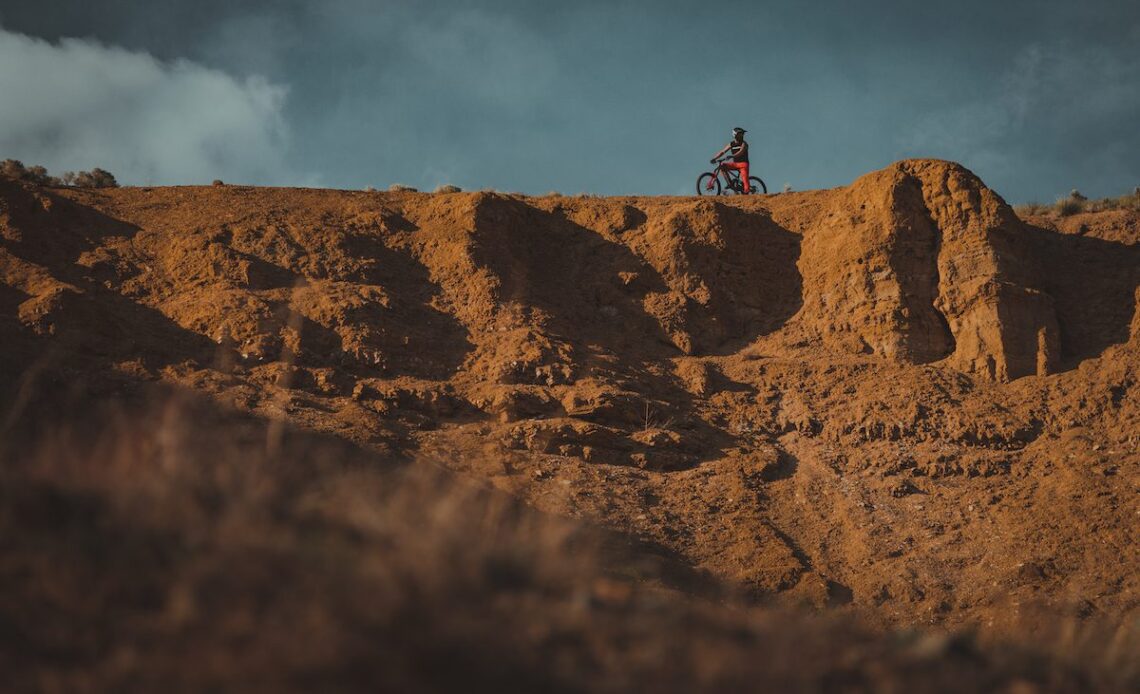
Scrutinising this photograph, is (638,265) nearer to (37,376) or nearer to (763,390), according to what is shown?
(763,390)

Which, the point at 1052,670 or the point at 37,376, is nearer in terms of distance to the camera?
the point at 1052,670

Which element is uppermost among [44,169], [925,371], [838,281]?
[44,169]

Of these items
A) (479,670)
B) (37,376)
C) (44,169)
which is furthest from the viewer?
(44,169)

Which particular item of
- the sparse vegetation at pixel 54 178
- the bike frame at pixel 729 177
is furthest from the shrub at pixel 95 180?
the bike frame at pixel 729 177

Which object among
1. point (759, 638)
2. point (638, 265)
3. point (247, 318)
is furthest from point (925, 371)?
point (759, 638)

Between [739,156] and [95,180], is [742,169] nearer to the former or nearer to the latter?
[739,156]

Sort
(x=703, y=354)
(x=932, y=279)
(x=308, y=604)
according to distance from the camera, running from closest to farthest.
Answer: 1. (x=308, y=604)
2. (x=932, y=279)
3. (x=703, y=354)

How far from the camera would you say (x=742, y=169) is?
2352 cm

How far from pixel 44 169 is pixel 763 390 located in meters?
19.2

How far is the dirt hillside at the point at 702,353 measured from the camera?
44.3 ft

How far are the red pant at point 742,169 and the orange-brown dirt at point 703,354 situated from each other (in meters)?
1.72

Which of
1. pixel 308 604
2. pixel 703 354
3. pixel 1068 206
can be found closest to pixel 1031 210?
pixel 1068 206

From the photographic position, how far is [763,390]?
17.0 metres

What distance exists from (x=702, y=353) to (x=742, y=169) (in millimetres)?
7118
